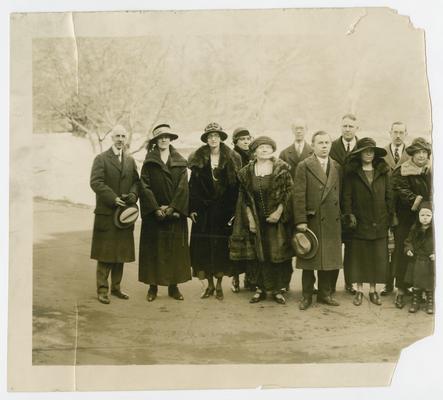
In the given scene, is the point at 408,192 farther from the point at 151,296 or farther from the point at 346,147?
the point at 151,296

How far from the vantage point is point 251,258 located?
18.1ft

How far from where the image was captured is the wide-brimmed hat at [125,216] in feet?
18.2

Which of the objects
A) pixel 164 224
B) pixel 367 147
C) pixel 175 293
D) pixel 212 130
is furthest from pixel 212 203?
pixel 367 147

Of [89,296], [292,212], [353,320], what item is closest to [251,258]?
[292,212]

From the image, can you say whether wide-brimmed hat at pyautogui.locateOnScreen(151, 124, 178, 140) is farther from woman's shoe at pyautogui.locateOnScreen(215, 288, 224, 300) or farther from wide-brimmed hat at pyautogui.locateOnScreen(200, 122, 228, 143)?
woman's shoe at pyautogui.locateOnScreen(215, 288, 224, 300)

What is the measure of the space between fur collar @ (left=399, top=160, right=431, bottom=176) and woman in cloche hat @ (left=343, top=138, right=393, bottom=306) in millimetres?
147

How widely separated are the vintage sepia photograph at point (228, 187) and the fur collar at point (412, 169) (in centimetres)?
1

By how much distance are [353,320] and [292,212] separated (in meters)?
1.09

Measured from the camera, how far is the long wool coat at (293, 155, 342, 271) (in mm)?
5508

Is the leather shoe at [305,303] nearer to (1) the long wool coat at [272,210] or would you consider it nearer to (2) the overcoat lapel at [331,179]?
(1) the long wool coat at [272,210]

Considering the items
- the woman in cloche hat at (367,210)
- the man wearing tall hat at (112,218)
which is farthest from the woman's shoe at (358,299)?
the man wearing tall hat at (112,218)

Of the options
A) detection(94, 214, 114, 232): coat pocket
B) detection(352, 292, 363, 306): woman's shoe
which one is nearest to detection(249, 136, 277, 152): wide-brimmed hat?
detection(94, 214, 114, 232): coat pocket

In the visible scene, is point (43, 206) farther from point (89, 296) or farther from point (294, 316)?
point (294, 316)

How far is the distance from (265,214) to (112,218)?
1.33 m
